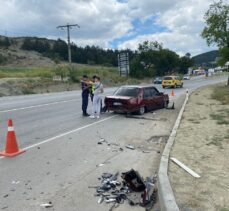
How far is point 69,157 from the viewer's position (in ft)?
22.4

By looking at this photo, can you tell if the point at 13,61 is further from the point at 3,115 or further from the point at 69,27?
the point at 3,115

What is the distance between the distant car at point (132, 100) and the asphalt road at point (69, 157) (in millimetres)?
1090

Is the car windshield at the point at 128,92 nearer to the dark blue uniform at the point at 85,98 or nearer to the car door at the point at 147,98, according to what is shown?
the car door at the point at 147,98

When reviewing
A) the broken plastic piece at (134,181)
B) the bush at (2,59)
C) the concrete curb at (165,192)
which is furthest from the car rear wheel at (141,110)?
the bush at (2,59)

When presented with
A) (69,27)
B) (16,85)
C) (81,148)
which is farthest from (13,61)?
(81,148)

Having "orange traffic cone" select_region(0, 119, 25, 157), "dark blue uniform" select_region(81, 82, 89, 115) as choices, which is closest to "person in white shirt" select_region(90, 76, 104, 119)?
"dark blue uniform" select_region(81, 82, 89, 115)

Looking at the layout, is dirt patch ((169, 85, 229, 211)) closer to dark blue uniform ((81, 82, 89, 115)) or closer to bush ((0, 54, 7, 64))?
dark blue uniform ((81, 82, 89, 115))

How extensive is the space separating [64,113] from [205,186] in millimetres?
10148

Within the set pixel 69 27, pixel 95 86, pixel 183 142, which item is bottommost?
pixel 183 142

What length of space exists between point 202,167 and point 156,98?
32.6 ft

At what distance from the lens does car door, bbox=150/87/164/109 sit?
1530 cm

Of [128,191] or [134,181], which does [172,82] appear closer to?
[134,181]

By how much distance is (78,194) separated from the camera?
4773 mm

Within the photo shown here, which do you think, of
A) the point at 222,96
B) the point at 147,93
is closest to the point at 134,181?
the point at 147,93
